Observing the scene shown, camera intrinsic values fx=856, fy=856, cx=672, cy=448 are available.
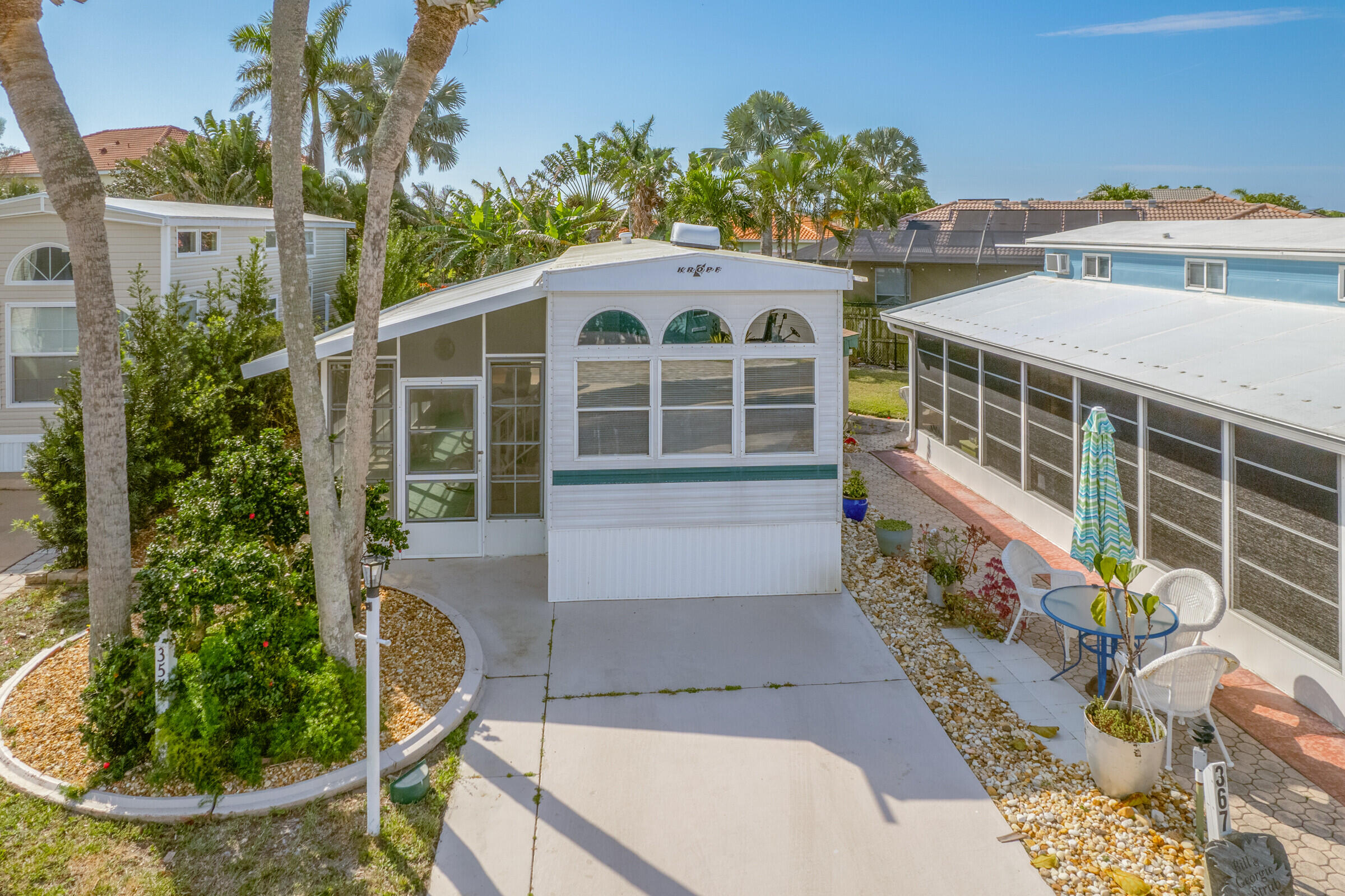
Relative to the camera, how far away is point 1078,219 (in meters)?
31.1

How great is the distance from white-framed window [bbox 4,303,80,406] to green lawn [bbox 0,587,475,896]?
9645 millimetres

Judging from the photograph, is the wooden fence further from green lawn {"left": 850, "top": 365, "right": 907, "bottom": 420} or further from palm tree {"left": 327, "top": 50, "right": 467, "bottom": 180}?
palm tree {"left": 327, "top": 50, "right": 467, "bottom": 180}

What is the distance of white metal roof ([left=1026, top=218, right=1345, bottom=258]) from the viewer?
936 centimetres

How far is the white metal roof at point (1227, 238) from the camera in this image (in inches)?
368

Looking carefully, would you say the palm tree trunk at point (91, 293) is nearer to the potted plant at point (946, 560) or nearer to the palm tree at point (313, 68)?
the potted plant at point (946, 560)

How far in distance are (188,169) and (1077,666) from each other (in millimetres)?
28941

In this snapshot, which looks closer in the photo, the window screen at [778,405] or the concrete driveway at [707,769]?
the concrete driveway at [707,769]

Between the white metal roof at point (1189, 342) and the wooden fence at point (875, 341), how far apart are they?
12720 millimetres

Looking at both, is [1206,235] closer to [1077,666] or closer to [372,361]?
[1077,666]

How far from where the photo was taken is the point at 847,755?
239 inches

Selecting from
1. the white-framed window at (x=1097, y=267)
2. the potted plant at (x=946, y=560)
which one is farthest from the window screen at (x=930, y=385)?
the potted plant at (x=946, y=560)

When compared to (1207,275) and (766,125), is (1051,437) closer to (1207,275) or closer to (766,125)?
(1207,275)

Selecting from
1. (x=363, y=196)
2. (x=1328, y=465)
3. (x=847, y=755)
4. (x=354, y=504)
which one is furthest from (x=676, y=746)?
(x=363, y=196)

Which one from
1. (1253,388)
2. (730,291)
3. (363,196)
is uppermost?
(363,196)
